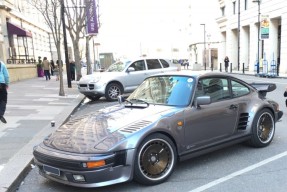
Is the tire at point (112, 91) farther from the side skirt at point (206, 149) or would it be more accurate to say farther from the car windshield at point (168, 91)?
the side skirt at point (206, 149)

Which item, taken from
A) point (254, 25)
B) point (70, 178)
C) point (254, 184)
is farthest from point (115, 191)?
point (254, 25)

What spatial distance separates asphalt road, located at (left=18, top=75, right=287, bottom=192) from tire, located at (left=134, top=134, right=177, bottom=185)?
4.6 inches

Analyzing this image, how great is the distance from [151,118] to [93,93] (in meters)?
8.77

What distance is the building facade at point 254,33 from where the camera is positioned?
103ft

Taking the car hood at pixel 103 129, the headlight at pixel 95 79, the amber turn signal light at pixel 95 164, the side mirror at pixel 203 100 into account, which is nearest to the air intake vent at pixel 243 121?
the side mirror at pixel 203 100

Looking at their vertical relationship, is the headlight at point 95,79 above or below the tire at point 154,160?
above

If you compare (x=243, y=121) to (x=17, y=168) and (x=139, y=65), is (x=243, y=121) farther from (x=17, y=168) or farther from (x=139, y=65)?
(x=139, y=65)

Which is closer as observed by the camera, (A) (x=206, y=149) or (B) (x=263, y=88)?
(A) (x=206, y=149)

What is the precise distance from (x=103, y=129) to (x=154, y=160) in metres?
0.78

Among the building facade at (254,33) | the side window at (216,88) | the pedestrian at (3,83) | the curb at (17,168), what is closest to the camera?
the curb at (17,168)

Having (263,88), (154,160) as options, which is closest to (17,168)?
(154,160)

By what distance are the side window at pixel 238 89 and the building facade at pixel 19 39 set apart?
19.0m

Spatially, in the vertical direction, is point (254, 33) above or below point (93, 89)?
above

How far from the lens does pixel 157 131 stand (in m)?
4.38
